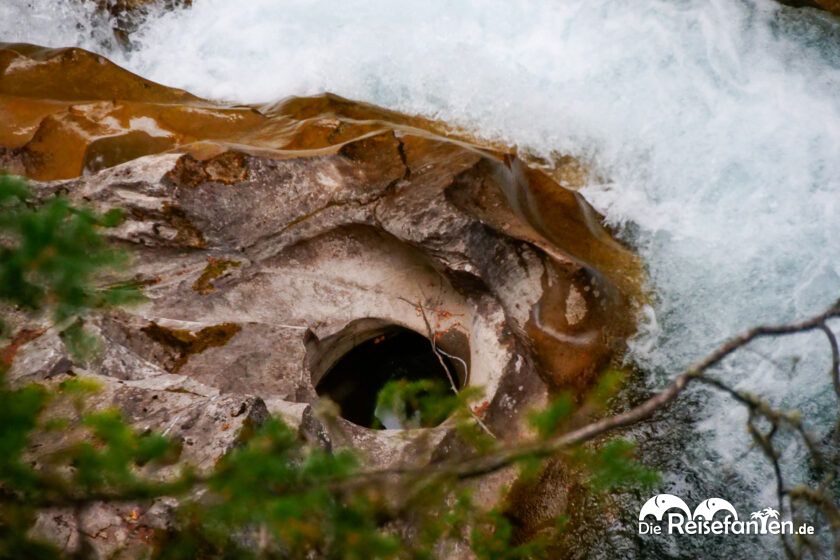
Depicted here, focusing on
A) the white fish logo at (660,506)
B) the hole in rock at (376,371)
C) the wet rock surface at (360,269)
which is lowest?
the hole in rock at (376,371)

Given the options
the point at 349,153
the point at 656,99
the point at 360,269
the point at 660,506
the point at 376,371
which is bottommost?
the point at 376,371

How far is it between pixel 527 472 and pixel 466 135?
4718mm

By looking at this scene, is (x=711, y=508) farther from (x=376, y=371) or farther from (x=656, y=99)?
(x=656, y=99)

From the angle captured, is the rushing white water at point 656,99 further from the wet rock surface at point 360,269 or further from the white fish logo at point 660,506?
the wet rock surface at point 360,269

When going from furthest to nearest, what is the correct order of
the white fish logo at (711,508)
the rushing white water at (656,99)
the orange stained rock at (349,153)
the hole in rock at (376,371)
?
1. the hole in rock at (376,371)
2. the rushing white water at (656,99)
3. the orange stained rock at (349,153)
4. the white fish logo at (711,508)

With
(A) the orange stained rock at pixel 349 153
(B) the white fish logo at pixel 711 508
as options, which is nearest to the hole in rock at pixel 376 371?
(A) the orange stained rock at pixel 349 153

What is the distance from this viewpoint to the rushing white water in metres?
5.28

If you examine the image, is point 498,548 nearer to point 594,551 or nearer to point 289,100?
point 594,551

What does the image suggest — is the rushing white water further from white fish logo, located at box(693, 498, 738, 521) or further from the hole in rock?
the hole in rock

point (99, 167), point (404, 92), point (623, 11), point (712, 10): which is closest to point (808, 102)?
point (712, 10)

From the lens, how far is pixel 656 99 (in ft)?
22.2

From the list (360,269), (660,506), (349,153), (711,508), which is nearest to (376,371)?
(360,269)

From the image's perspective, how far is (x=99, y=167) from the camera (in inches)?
236

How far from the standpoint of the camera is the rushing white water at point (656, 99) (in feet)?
17.3
